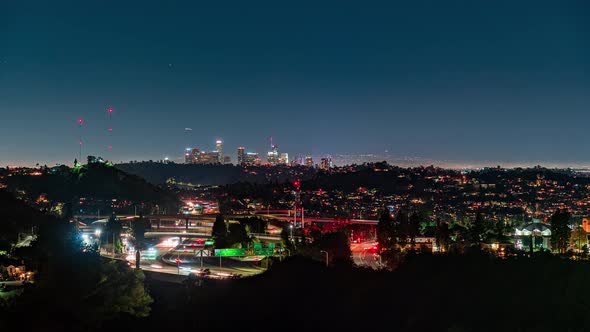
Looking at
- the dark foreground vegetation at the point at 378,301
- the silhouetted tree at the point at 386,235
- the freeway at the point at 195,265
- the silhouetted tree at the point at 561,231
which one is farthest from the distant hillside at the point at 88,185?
the dark foreground vegetation at the point at 378,301

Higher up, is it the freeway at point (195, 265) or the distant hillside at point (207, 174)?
the distant hillside at point (207, 174)

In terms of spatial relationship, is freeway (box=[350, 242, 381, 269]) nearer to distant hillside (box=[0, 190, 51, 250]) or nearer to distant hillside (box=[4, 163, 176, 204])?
distant hillside (box=[0, 190, 51, 250])

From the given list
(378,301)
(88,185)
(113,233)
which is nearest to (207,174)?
(88,185)

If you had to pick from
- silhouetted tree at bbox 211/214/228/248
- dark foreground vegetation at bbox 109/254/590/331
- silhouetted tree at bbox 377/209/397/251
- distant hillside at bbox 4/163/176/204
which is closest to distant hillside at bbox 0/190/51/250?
dark foreground vegetation at bbox 109/254/590/331

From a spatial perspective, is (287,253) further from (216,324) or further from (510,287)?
(510,287)

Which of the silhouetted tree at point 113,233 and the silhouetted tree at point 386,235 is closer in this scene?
the silhouetted tree at point 386,235

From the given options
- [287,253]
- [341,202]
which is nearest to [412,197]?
[341,202]

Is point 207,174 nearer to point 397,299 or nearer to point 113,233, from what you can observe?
point 113,233

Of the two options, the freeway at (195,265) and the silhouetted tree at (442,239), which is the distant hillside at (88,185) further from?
the silhouetted tree at (442,239)
